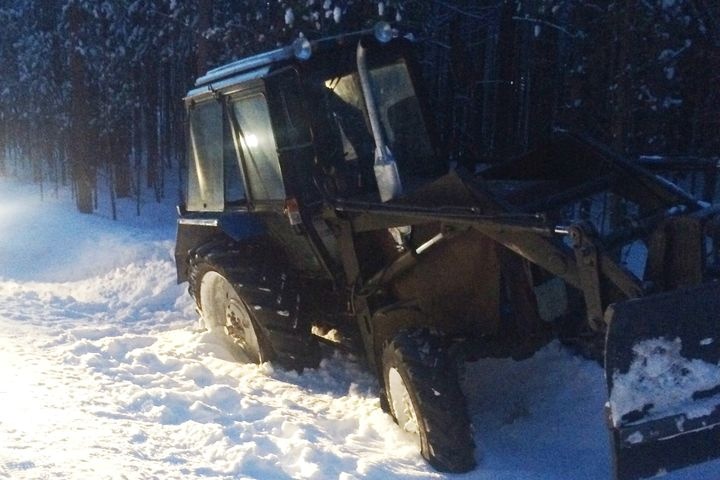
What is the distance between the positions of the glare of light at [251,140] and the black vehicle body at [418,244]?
0.02 metres

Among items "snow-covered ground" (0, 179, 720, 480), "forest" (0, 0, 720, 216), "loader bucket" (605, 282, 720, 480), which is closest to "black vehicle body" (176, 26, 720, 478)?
"loader bucket" (605, 282, 720, 480)

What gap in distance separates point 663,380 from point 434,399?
128 cm

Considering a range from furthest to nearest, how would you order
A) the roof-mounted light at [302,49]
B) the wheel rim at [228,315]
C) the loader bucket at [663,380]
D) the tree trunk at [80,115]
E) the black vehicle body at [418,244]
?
the tree trunk at [80,115], the wheel rim at [228,315], the roof-mounted light at [302,49], the black vehicle body at [418,244], the loader bucket at [663,380]

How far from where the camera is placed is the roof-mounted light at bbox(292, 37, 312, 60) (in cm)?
509

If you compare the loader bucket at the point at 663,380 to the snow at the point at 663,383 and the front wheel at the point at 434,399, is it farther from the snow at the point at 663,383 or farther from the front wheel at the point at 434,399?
the front wheel at the point at 434,399

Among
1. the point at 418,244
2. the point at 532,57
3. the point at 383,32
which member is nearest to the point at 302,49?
the point at 383,32

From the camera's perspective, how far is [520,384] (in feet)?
17.4

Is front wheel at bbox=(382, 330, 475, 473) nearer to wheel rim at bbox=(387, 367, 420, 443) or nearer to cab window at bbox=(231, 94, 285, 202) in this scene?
wheel rim at bbox=(387, 367, 420, 443)

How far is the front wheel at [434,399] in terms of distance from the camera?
13.5 ft

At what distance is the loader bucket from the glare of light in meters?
3.33

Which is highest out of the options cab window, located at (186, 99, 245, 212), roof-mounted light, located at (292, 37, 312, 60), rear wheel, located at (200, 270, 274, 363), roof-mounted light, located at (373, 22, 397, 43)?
roof-mounted light, located at (373, 22, 397, 43)

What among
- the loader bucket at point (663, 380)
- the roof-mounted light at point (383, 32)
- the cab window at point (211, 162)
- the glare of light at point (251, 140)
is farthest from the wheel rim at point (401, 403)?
the roof-mounted light at point (383, 32)

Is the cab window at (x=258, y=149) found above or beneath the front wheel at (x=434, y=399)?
above

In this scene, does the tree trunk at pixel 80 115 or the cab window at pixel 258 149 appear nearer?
the cab window at pixel 258 149
